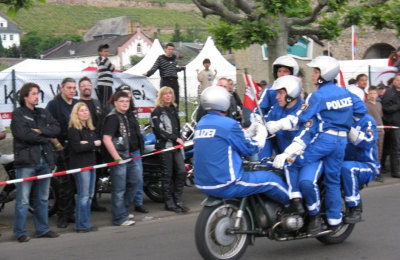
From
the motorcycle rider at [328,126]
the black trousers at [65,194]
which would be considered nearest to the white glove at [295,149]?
the motorcycle rider at [328,126]

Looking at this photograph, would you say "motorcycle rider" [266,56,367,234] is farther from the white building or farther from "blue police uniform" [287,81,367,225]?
the white building

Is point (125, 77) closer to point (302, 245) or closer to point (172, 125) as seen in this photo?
point (172, 125)

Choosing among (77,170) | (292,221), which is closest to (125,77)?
(77,170)

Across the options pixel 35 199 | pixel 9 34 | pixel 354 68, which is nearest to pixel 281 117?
pixel 35 199

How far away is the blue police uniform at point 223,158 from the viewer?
19.4 ft

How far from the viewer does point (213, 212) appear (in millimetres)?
5895

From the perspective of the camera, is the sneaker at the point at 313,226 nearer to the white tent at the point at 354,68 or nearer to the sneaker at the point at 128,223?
the sneaker at the point at 128,223

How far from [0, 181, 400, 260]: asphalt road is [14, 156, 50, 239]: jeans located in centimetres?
20

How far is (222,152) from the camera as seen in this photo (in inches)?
234

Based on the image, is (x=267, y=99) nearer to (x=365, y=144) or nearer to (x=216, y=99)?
(x=365, y=144)

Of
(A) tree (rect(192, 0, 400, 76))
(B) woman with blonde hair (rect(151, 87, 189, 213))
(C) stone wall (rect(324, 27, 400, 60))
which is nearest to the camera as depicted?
(B) woman with blonde hair (rect(151, 87, 189, 213))

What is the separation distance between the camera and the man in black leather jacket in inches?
305

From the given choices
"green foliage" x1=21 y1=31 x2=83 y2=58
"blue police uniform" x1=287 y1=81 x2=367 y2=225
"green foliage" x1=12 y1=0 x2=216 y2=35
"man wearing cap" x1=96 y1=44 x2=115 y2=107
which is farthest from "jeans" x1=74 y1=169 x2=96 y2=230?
"green foliage" x1=12 y1=0 x2=216 y2=35

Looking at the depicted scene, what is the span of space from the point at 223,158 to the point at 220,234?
736mm
